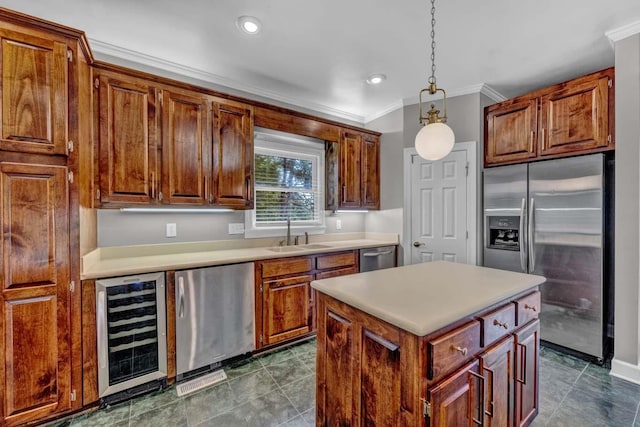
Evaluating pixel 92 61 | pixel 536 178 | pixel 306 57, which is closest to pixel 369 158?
pixel 306 57

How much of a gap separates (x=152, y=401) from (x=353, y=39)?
3124mm

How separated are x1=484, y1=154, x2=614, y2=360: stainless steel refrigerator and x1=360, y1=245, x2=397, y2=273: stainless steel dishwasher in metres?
1.16

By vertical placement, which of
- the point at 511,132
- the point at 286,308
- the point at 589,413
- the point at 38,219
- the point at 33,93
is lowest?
the point at 589,413

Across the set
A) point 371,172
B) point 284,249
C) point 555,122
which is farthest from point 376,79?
point 284,249

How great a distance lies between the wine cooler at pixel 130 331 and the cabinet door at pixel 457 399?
6.11 ft

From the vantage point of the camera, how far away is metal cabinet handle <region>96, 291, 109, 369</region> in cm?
184

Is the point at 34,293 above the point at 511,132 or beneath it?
beneath

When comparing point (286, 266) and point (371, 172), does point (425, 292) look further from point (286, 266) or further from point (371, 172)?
point (371, 172)

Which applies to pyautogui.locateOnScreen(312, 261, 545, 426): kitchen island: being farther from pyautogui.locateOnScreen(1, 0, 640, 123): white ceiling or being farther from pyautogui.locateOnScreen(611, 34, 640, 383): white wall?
pyautogui.locateOnScreen(1, 0, 640, 123): white ceiling

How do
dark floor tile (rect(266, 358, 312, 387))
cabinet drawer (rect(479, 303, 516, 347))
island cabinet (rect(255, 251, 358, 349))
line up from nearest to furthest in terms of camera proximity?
cabinet drawer (rect(479, 303, 516, 347)), dark floor tile (rect(266, 358, 312, 387)), island cabinet (rect(255, 251, 358, 349))

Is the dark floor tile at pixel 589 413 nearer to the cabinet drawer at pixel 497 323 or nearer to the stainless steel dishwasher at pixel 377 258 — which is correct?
the cabinet drawer at pixel 497 323

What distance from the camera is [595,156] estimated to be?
7.84 feet

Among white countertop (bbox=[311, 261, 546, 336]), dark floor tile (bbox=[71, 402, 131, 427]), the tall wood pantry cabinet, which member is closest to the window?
the tall wood pantry cabinet

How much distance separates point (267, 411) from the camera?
6.13ft
